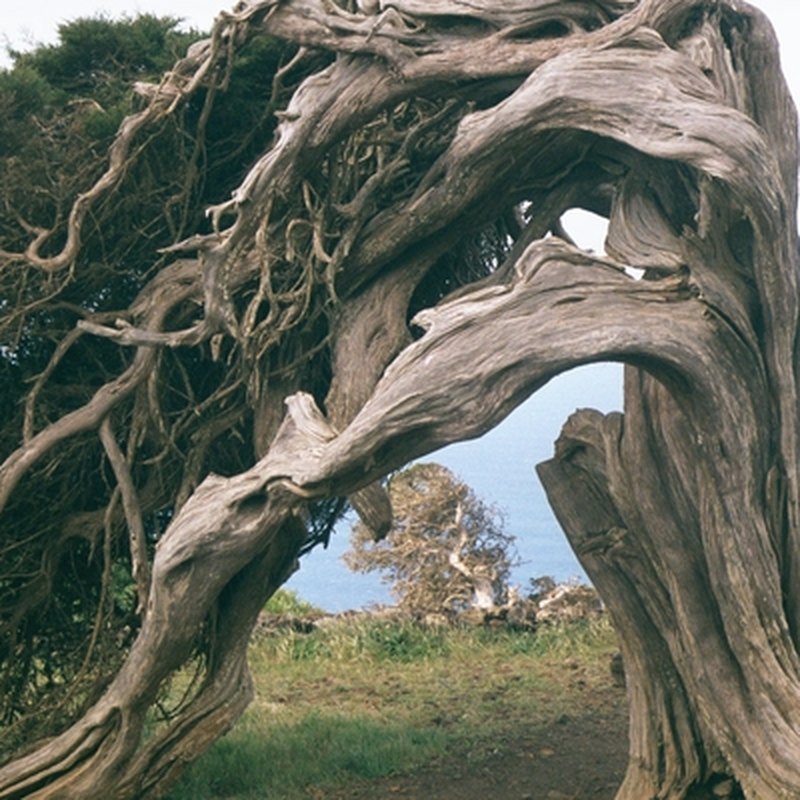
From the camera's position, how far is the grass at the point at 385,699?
9914 millimetres

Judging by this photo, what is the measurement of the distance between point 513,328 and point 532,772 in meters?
3.93

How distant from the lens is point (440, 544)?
1752 centimetres

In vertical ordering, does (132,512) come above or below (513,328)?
below

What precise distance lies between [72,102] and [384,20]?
2.23 meters

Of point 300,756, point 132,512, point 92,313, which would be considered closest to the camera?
point 132,512

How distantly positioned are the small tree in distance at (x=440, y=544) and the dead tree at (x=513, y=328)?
26.6ft

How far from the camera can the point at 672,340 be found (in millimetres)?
7094

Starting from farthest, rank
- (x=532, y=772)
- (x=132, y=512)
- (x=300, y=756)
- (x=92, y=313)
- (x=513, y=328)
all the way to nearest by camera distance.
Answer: (x=300, y=756), (x=532, y=772), (x=92, y=313), (x=132, y=512), (x=513, y=328)

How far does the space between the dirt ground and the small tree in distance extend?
587 cm

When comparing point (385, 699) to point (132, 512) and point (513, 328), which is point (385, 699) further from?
point (513, 328)

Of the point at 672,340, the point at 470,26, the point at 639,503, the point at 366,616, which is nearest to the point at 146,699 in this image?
the point at 639,503

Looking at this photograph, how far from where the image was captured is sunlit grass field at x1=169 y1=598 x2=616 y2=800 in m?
9.91

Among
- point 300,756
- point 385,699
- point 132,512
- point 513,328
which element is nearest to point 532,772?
point 300,756

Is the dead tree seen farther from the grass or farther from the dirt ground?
the grass
